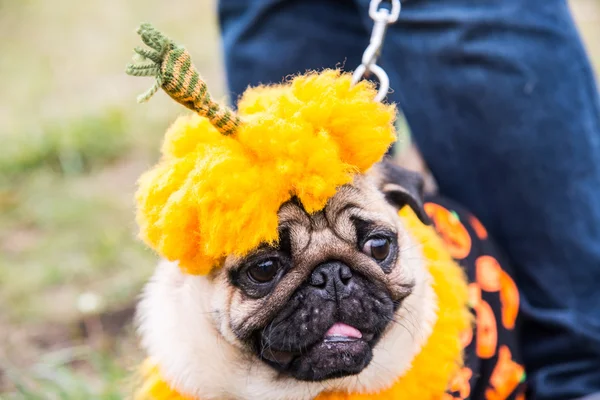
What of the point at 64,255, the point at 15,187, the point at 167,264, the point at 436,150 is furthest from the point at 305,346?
the point at 15,187

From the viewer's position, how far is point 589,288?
7.04 ft

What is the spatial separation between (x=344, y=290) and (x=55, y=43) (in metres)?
4.74

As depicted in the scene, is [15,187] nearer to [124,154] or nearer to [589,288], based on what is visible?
[124,154]

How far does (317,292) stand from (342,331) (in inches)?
4.1

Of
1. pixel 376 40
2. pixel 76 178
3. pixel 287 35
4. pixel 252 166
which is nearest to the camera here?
pixel 252 166

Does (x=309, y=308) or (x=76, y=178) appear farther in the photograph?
(x=76, y=178)

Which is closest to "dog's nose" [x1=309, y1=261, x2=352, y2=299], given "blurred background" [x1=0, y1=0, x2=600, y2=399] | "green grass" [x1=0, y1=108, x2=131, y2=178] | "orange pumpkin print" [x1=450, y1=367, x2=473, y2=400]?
"orange pumpkin print" [x1=450, y1=367, x2=473, y2=400]

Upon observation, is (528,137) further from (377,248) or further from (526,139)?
(377,248)

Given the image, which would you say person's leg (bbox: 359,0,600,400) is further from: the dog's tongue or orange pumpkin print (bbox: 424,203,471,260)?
the dog's tongue

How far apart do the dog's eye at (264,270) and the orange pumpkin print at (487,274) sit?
751 mm

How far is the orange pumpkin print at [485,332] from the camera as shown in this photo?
6.23ft

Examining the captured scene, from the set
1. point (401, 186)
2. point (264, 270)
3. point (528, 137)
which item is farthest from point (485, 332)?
point (264, 270)

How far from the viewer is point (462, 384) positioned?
175 centimetres

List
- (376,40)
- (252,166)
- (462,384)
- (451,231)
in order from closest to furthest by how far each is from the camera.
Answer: (252,166) < (462,384) < (376,40) < (451,231)
